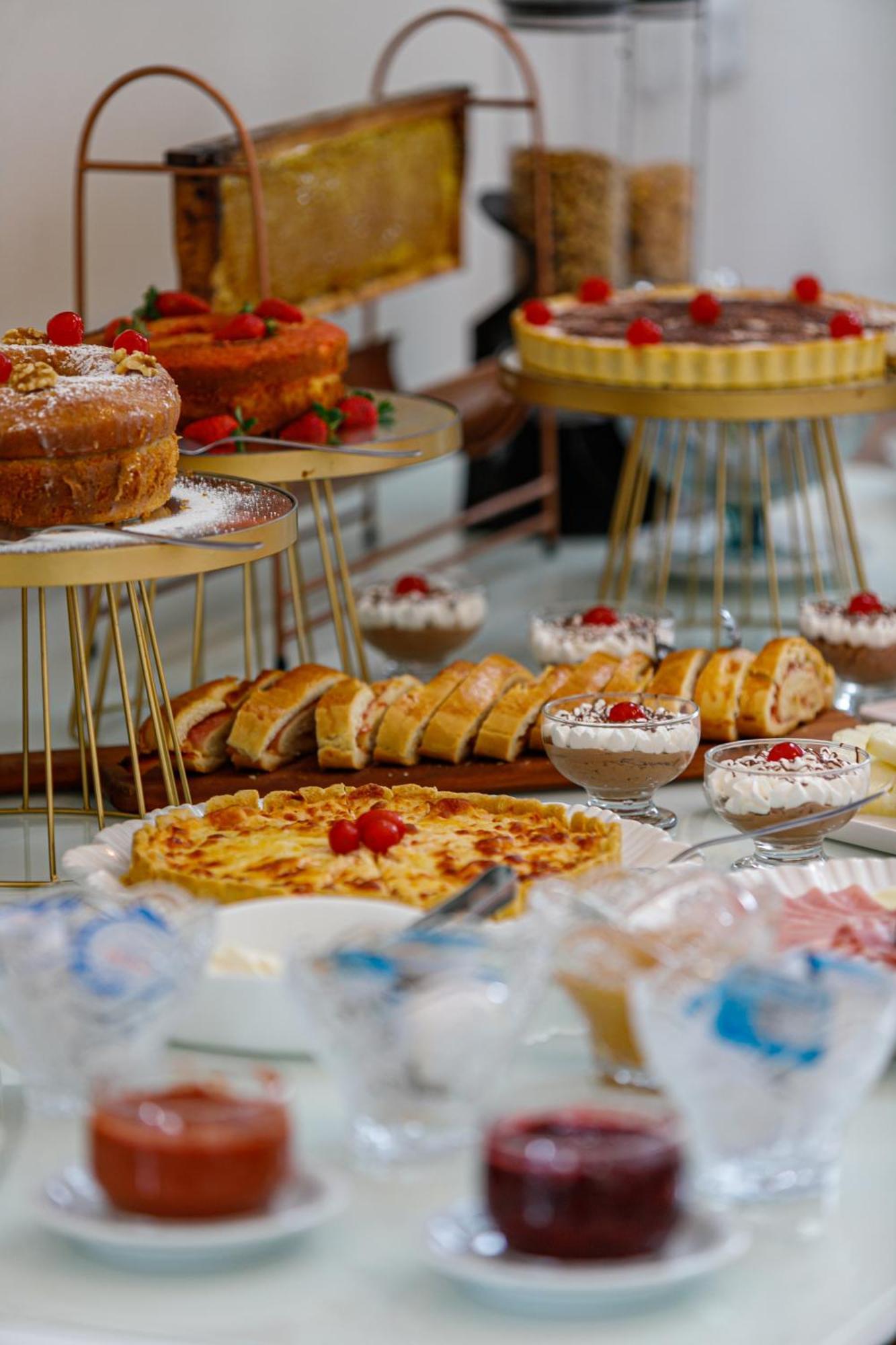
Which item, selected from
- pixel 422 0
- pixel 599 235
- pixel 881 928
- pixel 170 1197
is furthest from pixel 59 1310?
pixel 422 0

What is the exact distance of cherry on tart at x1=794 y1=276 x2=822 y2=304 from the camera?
3.78 meters

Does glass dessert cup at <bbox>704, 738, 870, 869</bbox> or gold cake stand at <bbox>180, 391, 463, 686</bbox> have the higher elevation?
gold cake stand at <bbox>180, 391, 463, 686</bbox>

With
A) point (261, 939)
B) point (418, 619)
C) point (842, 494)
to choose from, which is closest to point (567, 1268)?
point (261, 939)

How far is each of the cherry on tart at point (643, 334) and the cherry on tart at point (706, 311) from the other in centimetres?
23

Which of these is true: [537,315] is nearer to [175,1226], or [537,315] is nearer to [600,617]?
[600,617]

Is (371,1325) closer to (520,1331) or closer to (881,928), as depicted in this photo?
(520,1331)

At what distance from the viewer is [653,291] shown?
12.9ft

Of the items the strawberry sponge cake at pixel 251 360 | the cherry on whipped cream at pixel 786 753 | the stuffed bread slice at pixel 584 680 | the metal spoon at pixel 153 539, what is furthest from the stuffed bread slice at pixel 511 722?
the metal spoon at pixel 153 539

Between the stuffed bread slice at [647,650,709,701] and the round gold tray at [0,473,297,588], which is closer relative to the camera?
the round gold tray at [0,473,297,588]

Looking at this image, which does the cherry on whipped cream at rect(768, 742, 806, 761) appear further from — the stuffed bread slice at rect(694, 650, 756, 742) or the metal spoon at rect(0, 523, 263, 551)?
the metal spoon at rect(0, 523, 263, 551)

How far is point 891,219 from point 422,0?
2228 millimetres

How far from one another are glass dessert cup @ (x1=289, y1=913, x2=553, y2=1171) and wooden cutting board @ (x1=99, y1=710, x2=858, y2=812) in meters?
1.08

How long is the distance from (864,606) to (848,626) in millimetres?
65

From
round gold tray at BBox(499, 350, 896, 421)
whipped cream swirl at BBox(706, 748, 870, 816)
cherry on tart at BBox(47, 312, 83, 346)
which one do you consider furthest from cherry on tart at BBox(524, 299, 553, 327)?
whipped cream swirl at BBox(706, 748, 870, 816)
